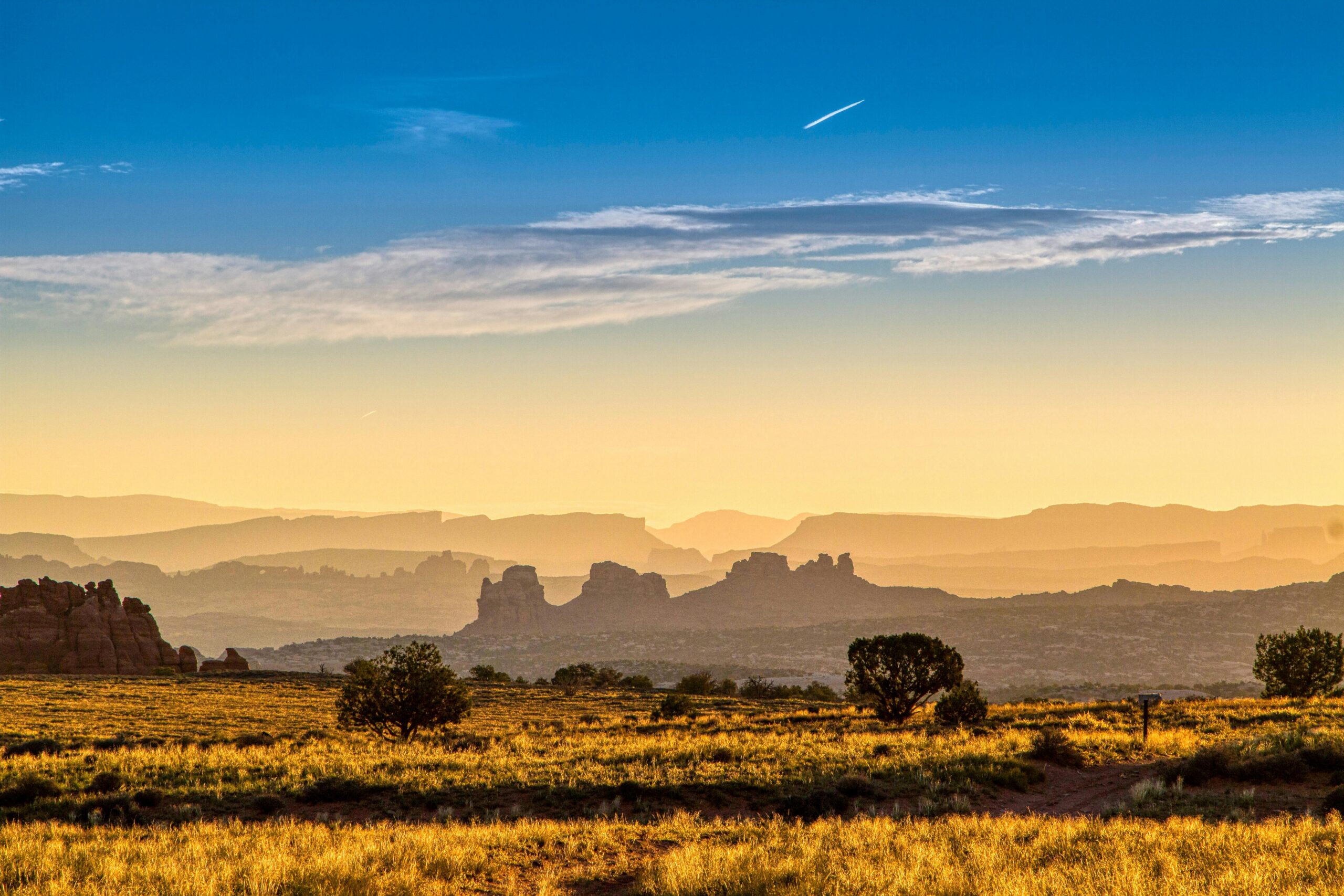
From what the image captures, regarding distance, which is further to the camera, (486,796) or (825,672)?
(825,672)

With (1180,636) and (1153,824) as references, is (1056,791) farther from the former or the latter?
(1180,636)

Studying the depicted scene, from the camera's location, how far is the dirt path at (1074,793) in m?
20.0

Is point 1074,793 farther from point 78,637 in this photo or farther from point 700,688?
point 78,637

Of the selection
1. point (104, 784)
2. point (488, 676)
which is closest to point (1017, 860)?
point (104, 784)

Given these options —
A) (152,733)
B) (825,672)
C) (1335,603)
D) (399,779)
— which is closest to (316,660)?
(825,672)

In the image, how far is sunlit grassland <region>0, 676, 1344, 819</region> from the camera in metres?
21.0

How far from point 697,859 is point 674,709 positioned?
31.8 m

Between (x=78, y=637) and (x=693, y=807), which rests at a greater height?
(x=693, y=807)

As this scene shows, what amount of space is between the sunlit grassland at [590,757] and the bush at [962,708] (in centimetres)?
89

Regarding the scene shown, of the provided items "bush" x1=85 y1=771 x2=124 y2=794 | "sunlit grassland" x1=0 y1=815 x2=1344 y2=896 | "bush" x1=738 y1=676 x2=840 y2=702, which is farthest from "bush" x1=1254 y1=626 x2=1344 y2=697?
"bush" x1=85 y1=771 x2=124 y2=794

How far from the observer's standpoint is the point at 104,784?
22.2 meters

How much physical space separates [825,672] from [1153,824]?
11906 centimetres

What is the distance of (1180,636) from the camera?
13450 cm

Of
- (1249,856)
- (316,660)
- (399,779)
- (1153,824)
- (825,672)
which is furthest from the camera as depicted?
(316,660)
